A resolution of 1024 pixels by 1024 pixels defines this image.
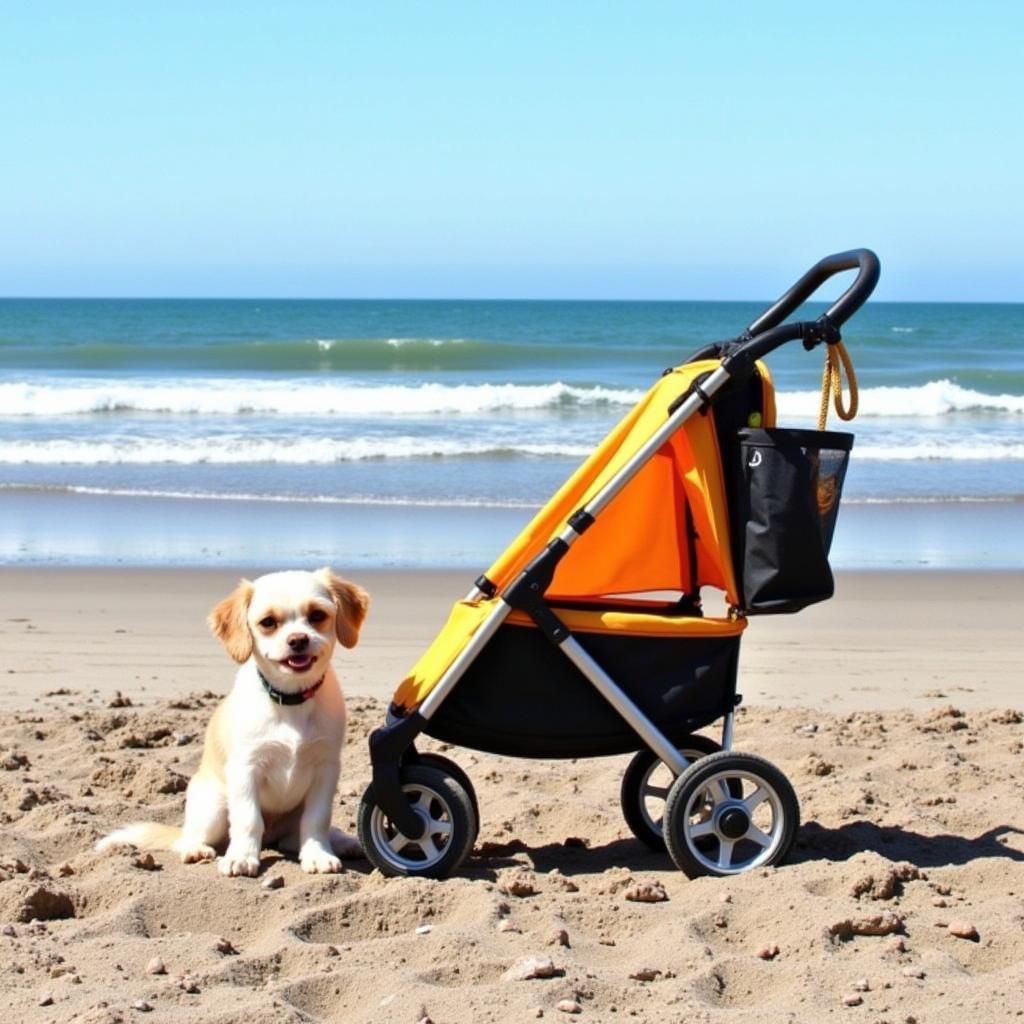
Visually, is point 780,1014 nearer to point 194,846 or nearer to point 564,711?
point 564,711

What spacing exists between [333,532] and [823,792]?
6.46 m

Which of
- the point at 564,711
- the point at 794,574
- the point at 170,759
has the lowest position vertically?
the point at 170,759

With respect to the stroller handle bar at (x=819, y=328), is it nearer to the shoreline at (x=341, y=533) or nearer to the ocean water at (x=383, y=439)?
the shoreline at (x=341, y=533)

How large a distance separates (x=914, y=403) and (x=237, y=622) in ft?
69.8

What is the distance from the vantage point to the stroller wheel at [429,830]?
165 inches

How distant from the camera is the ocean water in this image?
11008 millimetres

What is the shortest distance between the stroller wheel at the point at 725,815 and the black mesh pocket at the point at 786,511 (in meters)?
0.44

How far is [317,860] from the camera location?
13.7 feet

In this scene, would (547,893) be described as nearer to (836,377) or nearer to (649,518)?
(649,518)

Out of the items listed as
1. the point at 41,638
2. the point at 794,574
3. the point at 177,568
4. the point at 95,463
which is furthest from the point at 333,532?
the point at 794,574

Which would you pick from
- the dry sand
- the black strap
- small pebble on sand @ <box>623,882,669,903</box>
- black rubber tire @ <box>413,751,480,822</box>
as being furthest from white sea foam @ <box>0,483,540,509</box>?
small pebble on sand @ <box>623,882,669,903</box>

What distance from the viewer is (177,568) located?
9461mm

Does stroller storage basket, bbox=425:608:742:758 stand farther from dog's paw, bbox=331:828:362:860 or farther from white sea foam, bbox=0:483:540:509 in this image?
white sea foam, bbox=0:483:540:509

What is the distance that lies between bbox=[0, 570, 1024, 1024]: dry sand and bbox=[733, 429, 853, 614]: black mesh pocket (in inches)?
29.7
